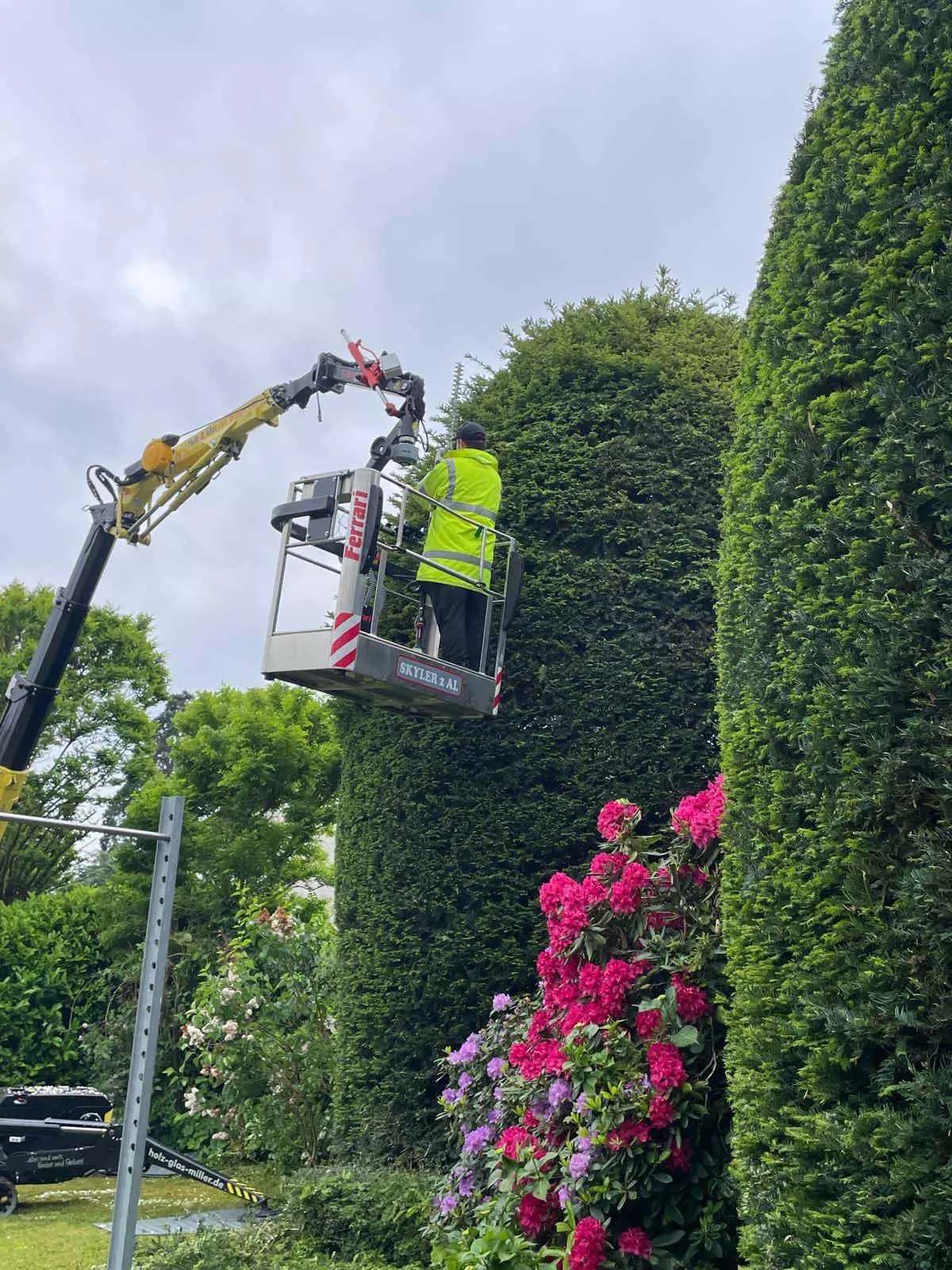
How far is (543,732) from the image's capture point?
7.20 metres

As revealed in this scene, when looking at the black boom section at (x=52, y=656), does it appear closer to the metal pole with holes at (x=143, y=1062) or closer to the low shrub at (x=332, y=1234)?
the low shrub at (x=332, y=1234)

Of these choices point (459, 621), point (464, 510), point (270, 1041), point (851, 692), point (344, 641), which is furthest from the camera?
point (270, 1041)

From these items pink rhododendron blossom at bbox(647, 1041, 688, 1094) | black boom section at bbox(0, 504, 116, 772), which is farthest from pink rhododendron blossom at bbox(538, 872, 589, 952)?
black boom section at bbox(0, 504, 116, 772)

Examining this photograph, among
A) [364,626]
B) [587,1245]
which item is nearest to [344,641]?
[364,626]

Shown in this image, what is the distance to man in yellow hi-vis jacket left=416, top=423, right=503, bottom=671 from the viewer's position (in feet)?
23.7

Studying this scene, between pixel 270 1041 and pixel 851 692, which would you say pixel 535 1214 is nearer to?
pixel 851 692

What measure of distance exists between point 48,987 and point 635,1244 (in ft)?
41.9

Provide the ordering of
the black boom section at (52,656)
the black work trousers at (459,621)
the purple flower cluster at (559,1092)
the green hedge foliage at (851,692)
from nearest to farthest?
the green hedge foliage at (851,692) → the purple flower cluster at (559,1092) → the black work trousers at (459,621) → the black boom section at (52,656)

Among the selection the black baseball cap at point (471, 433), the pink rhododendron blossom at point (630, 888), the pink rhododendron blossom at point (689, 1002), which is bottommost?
the pink rhododendron blossom at point (689, 1002)

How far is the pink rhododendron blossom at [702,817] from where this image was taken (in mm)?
4941

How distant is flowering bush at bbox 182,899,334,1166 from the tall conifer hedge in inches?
65.4

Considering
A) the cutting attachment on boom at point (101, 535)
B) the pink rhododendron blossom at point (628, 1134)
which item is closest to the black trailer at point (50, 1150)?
the cutting attachment on boom at point (101, 535)

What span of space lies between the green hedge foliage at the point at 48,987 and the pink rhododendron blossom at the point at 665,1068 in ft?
41.2

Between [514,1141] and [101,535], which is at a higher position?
[101,535]
